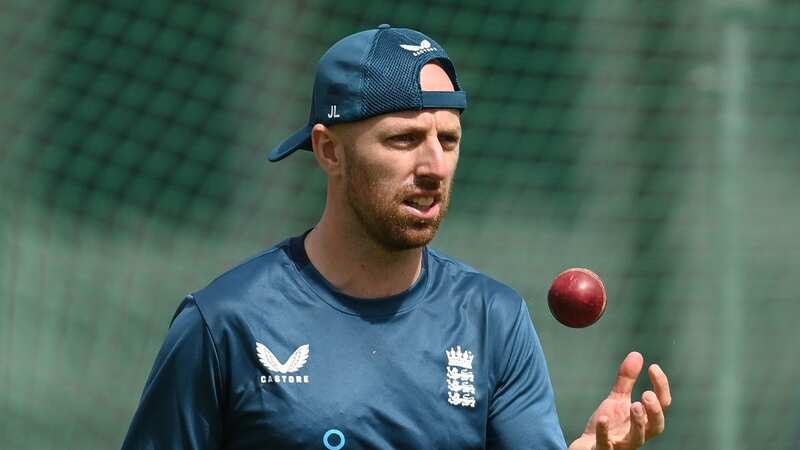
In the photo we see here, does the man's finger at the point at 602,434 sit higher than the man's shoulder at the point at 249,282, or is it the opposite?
the man's shoulder at the point at 249,282

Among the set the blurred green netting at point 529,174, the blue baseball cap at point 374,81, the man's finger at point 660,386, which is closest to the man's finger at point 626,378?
the man's finger at point 660,386

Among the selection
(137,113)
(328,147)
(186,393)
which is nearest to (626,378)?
(328,147)

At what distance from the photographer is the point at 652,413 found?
139 inches

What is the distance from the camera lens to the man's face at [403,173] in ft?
11.7

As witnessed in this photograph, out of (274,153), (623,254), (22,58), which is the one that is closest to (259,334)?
(274,153)

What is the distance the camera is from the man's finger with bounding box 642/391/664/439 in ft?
11.5

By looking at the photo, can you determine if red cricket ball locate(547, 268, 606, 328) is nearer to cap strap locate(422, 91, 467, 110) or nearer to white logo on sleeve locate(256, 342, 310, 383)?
cap strap locate(422, 91, 467, 110)

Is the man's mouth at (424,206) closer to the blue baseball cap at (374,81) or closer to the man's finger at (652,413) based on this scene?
the blue baseball cap at (374,81)

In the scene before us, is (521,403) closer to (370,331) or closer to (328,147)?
(370,331)

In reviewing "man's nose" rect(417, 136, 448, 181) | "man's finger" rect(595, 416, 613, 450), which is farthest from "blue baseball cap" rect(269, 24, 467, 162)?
"man's finger" rect(595, 416, 613, 450)

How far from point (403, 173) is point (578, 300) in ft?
2.37

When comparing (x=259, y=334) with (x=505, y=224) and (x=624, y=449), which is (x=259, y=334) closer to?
(x=624, y=449)

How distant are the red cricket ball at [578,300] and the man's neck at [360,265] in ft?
1.72

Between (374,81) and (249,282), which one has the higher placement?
(374,81)
